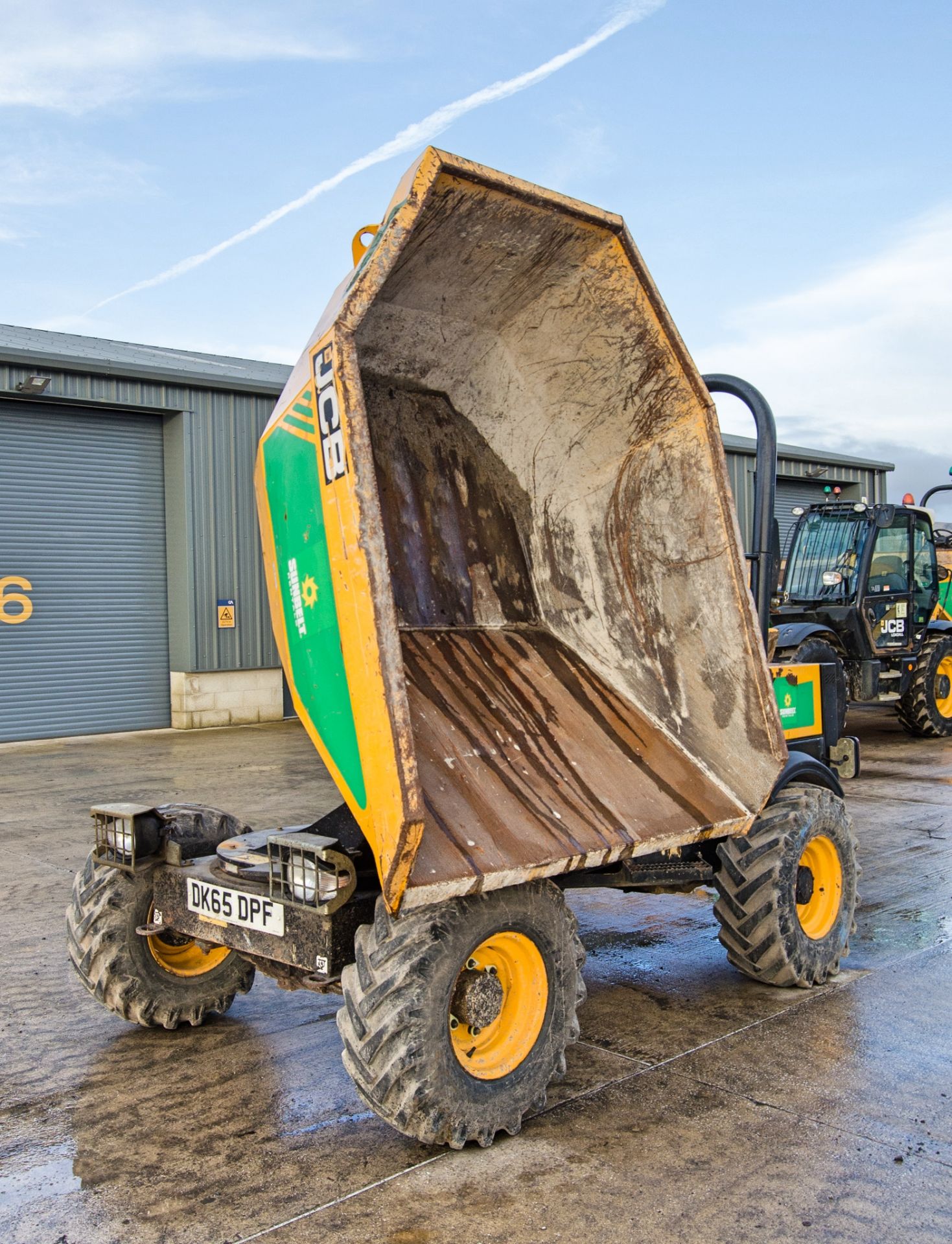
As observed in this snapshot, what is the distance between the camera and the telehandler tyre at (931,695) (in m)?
14.4

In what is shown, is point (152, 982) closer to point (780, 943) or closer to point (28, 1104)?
point (28, 1104)

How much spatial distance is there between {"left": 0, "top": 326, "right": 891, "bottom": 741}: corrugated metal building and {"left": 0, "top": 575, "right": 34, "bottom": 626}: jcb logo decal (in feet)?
0.07

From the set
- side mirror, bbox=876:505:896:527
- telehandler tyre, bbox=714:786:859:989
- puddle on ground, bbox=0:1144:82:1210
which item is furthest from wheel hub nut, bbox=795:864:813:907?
side mirror, bbox=876:505:896:527

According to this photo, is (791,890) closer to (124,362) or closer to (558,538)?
(558,538)

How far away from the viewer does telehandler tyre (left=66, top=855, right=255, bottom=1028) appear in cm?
446

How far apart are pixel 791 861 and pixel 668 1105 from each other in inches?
51.9

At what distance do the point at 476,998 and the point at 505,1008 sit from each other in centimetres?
22

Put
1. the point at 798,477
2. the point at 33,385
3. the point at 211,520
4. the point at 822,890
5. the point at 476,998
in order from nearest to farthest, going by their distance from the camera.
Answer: the point at 476,998 < the point at 822,890 < the point at 33,385 < the point at 211,520 < the point at 798,477

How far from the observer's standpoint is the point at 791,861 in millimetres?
4820

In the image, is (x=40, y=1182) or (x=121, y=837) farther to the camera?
(x=121, y=837)

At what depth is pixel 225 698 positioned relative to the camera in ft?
54.2

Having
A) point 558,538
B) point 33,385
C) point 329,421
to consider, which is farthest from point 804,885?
point 33,385

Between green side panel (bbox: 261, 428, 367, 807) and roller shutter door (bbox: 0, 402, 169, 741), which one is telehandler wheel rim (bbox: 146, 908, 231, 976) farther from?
roller shutter door (bbox: 0, 402, 169, 741)

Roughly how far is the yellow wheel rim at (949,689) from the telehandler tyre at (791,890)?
1047 cm
